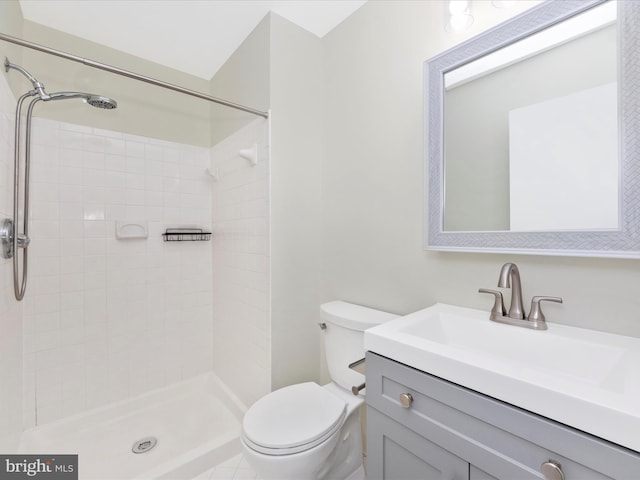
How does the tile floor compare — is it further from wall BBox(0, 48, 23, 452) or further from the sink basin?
the sink basin

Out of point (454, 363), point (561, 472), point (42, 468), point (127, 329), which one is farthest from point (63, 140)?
point (561, 472)

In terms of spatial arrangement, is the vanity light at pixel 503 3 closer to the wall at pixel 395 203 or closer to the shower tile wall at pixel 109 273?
the wall at pixel 395 203

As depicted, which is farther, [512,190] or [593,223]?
[512,190]

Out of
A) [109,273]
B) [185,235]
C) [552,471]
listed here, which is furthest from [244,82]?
[552,471]

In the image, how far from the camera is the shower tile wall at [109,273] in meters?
1.66

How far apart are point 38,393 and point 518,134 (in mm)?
2698

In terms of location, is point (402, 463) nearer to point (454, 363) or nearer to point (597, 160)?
point (454, 363)

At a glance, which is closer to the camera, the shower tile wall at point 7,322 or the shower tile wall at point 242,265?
the shower tile wall at point 7,322

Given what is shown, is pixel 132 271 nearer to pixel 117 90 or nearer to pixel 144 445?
pixel 144 445

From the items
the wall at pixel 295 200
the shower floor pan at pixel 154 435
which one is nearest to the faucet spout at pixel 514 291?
the wall at pixel 295 200

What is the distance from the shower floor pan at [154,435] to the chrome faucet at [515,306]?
1.44 metres

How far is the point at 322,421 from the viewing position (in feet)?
3.85

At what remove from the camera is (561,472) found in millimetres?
553

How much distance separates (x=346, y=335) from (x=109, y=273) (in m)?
1.59
